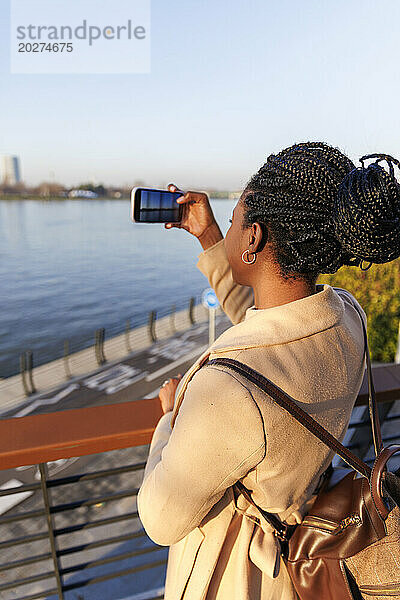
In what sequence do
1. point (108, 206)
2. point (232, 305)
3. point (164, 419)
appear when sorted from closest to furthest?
1. point (164, 419)
2. point (232, 305)
3. point (108, 206)

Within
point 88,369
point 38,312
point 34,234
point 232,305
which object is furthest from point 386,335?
point 34,234

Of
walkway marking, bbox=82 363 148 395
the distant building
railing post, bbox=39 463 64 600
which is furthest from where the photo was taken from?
the distant building

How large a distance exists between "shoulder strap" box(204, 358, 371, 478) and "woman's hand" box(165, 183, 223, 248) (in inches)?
25.9

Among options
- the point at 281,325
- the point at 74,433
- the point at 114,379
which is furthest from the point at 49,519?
the point at 114,379

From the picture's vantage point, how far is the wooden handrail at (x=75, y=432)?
1065mm

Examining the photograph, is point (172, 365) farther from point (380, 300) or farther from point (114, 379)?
point (380, 300)

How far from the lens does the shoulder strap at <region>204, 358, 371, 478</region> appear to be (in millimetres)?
628

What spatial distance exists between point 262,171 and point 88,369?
14.7 m

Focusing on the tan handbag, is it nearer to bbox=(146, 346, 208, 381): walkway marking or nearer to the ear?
the ear

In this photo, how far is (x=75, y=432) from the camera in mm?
1115

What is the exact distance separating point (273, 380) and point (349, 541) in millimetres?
343

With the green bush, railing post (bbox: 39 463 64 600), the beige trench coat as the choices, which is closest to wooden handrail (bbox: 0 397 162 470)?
railing post (bbox: 39 463 64 600)

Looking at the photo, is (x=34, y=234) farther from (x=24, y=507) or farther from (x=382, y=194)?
(x=382, y=194)

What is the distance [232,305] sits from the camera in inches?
49.4
